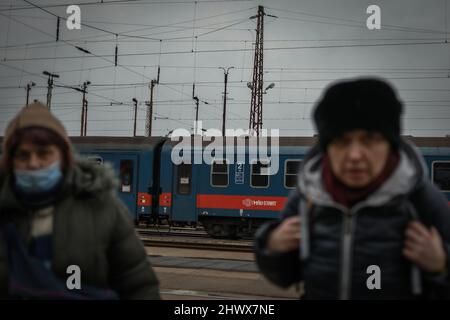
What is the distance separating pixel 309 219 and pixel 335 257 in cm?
17

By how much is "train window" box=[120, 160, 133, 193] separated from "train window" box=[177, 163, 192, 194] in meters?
1.83

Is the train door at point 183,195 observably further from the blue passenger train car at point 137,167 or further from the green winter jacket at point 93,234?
the green winter jacket at point 93,234

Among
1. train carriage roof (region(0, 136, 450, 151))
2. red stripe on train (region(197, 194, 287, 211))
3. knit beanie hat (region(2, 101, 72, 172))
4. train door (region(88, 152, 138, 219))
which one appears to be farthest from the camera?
train door (region(88, 152, 138, 219))

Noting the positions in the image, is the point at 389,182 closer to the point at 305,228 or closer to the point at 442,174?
the point at 305,228

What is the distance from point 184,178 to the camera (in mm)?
18047

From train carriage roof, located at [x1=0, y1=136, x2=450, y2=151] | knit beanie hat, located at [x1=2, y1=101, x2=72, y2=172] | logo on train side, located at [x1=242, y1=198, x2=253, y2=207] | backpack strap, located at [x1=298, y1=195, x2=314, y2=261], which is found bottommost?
backpack strap, located at [x1=298, y1=195, x2=314, y2=261]

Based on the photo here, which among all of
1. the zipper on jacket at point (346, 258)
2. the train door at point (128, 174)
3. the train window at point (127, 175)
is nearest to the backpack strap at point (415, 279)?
the zipper on jacket at point (346, 258)

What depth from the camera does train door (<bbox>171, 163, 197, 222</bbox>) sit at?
17938mm

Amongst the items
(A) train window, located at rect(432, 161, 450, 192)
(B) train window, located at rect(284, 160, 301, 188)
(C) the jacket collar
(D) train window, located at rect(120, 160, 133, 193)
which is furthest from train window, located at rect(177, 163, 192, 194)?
(C) the jacket collar

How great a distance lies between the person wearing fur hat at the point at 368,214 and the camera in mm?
1869

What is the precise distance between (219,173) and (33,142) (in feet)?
50.6

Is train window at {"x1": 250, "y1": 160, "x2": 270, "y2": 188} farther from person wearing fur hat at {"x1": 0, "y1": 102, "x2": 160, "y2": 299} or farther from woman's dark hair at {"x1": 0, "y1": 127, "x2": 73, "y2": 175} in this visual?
woman's dark hair at {"x1": 0, "y1": 127, "x2": 73, "y2": 175}
